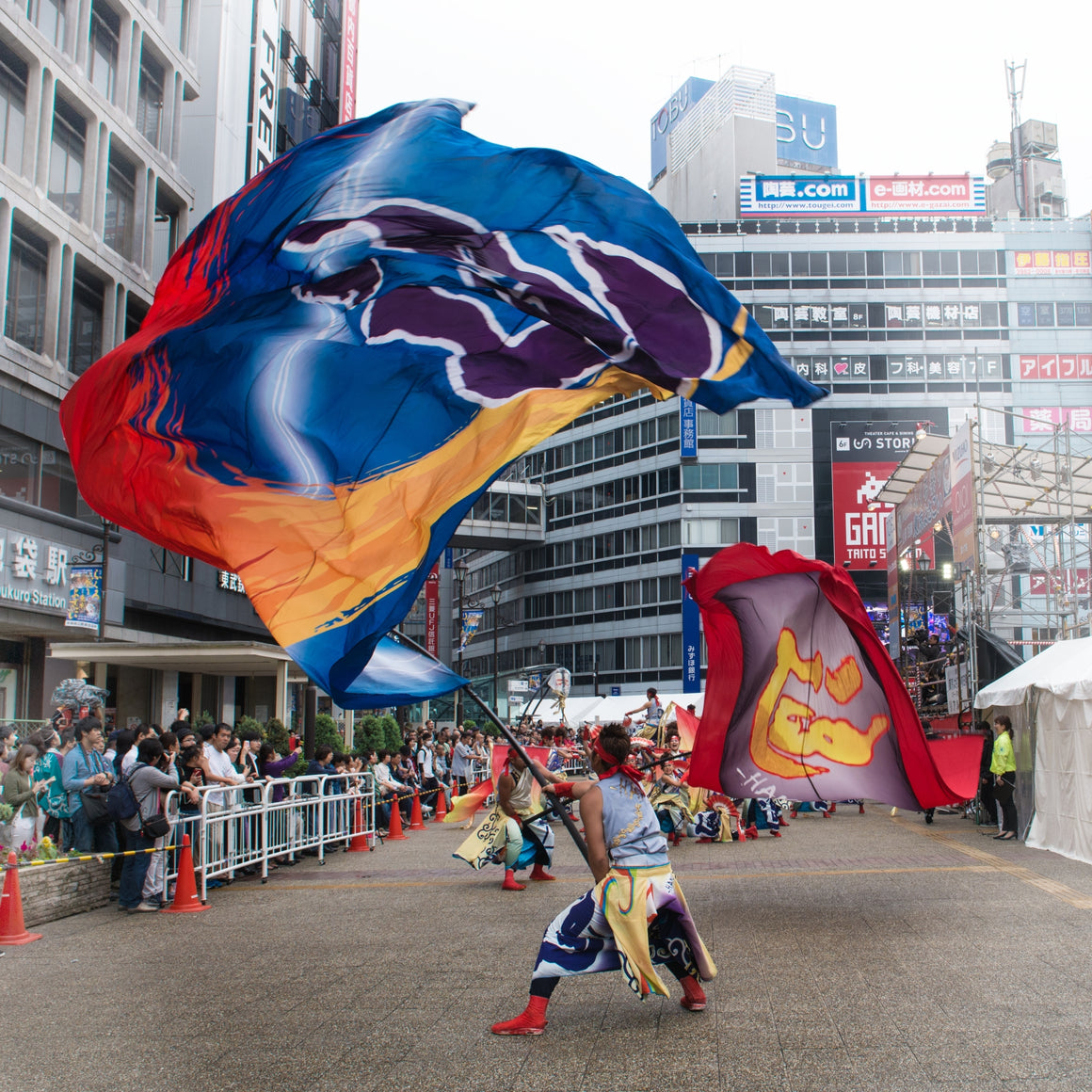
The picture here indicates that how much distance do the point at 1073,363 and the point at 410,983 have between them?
60622 millimetres

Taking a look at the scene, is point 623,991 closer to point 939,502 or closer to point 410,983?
point 410,983

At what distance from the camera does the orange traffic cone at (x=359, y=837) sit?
16531mm

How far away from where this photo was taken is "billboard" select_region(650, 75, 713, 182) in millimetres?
86000

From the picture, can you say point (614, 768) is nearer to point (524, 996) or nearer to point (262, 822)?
point (524, 996)

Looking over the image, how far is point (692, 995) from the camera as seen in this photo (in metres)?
6.70

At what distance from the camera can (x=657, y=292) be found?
7.15 meters

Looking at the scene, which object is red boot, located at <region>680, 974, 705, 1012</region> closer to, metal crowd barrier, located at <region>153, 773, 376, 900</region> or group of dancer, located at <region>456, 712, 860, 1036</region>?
group of dancer, located at <region>456, 712, 860, 1036</region>

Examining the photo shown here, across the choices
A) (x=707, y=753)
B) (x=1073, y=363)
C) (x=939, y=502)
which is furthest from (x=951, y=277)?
(x=707, y=753)

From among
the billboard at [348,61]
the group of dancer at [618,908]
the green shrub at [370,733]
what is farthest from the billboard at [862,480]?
the group of dancer at [618,908]

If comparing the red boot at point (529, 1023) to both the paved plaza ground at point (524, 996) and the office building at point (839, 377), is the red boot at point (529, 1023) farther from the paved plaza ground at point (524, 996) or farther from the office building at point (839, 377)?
the office building at point (839, 377)

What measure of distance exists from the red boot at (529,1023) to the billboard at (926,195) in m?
64.8

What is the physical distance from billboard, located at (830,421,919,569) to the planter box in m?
50.6

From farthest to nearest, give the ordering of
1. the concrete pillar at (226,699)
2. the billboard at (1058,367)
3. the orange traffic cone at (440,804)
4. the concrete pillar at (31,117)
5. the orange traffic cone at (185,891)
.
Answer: the billboard at (1058,367) → the concrete pillar at (226,699) → the concrete pillar at (31,117) → the orange traffic cone at (440,804) → the orange traffic cone at (185,891)

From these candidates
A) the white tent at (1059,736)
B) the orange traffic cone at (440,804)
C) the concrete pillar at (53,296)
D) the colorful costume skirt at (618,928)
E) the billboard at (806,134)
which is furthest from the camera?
the billboard at (806,134)
